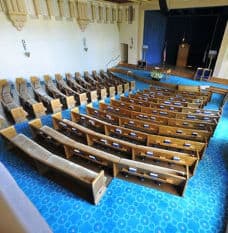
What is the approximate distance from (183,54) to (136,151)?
431 inches

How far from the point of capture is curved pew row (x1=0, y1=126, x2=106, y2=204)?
91.9 inches

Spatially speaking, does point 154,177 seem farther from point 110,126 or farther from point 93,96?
point 93,96

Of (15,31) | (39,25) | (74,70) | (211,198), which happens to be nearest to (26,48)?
(15,31)

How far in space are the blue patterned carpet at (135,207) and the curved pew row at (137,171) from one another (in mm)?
145

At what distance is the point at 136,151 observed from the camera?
9.86ft

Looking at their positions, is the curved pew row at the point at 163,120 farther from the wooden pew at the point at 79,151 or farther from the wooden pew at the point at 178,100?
the wooden pew at the point at 79,151

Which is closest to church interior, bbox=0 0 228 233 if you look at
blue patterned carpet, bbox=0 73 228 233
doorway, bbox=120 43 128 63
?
blue patterned carpet, bbox=0 73 228 233

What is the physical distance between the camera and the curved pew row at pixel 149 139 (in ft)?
10.0

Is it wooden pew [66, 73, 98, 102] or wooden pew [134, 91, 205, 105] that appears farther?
wooden pew [66, 73, 98, 102]

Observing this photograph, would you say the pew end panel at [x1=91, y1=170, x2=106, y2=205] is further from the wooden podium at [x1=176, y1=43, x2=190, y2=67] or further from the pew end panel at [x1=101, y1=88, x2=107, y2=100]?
the wooden podium at [x1=176, y1=43, x2=190, y2=67]

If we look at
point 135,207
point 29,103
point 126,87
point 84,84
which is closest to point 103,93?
point 126,87

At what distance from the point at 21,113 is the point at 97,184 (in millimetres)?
3690

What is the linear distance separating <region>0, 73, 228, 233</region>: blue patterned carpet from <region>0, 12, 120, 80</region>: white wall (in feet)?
19.6

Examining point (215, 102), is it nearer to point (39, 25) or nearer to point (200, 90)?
point (200, 90)
